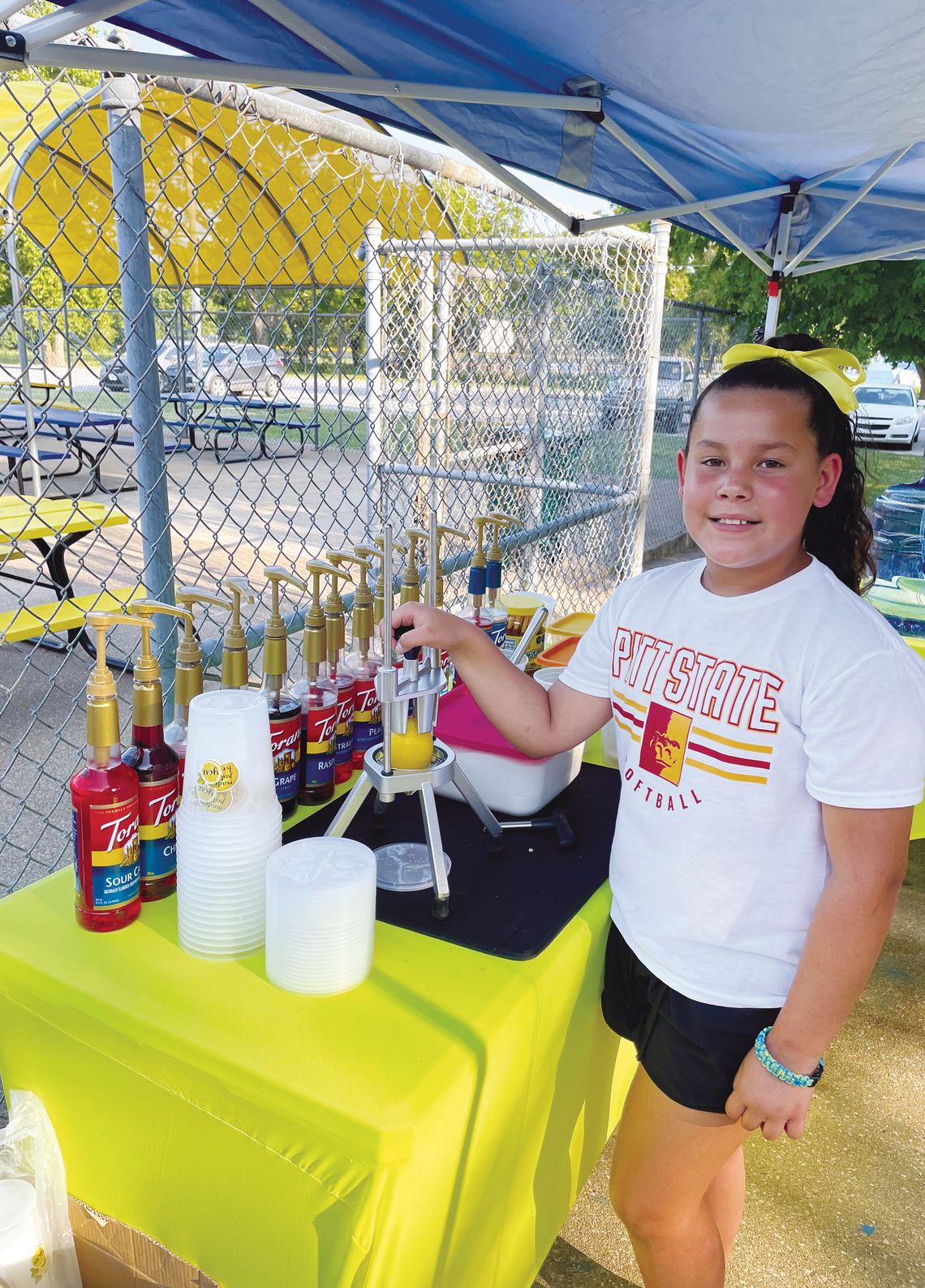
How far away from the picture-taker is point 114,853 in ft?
4.33

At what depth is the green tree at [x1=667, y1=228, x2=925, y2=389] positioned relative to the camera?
10070mm

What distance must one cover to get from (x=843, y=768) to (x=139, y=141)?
1819 mm

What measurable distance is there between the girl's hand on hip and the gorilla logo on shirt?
445 millimetres

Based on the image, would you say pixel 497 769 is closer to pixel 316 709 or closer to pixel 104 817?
pixel 316 709

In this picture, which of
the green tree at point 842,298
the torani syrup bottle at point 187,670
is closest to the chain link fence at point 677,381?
the green tree at point 842,298

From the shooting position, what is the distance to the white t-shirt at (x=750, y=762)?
1231 mm

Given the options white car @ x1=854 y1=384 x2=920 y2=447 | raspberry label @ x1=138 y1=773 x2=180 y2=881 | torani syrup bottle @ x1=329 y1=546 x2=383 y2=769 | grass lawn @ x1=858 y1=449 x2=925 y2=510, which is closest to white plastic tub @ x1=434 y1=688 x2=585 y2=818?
torani syrup bottle @ x1=329 y1=546 x2=383 y2=769

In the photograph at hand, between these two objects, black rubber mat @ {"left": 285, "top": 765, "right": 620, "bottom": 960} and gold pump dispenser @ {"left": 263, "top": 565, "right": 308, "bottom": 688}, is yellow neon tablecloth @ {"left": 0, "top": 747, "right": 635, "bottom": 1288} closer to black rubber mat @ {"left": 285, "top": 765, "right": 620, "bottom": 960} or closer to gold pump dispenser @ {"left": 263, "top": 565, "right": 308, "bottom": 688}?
black rubber mat @ {"left": 285, "top": 765, "right": 620, "bottom": 960}

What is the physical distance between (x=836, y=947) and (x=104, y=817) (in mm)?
1067

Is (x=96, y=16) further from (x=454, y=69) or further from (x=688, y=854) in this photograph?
(x=688, y=854)

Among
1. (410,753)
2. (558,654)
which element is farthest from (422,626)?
(558,654)

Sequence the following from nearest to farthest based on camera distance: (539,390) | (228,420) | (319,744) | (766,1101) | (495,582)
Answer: (766,1101) < (319,744) < (495,582) < (539,390) < (228,420)

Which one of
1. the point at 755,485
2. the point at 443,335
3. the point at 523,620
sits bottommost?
the point at 523,620

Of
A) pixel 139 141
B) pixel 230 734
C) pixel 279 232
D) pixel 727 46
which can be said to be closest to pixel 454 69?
pixel 727 46
